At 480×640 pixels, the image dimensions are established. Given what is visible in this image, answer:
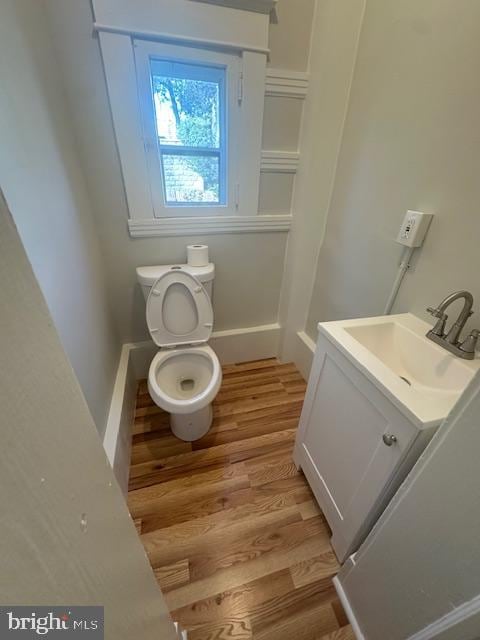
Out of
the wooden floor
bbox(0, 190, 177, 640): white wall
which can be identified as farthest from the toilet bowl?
bbox(0, 190, 177, 640): white wall

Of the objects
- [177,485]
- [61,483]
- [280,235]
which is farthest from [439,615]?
[280,235]

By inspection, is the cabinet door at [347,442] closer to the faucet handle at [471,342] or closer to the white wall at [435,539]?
the white wall at [435,539]

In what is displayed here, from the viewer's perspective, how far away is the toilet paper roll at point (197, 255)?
4.70 ft

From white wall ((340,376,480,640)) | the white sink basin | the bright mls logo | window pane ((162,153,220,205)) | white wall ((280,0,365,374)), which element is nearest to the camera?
the bright mls logo

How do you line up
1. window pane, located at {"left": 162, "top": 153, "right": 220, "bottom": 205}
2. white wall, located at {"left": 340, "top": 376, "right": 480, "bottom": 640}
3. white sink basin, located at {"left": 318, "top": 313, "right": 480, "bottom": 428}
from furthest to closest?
window pane, located at {"left": 162, "top": 153, "right": 220, "bottom": 205} → white sink basin, located at {"left": 318, "top": 313, "right": 480, "bottom": 428} → white wall, located at {"left": 340, "top": 376, "right": 480, "bottom": 640}

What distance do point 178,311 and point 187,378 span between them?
1.31ft

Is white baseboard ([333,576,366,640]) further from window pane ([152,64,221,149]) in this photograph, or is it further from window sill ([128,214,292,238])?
window pane ([152,64,221,149])

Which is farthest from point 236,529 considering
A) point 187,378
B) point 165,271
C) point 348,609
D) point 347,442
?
point 165,271

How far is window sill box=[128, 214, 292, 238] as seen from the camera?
4.56ft

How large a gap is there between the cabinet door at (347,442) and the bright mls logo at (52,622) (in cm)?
69

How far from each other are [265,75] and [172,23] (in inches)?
16.8

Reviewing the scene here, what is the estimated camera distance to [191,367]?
1.51 m

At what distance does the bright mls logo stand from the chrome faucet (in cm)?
104

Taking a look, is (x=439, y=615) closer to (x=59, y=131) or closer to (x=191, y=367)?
(x=191, y=367)
